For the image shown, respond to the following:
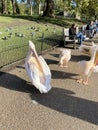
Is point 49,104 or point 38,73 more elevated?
point 38,73

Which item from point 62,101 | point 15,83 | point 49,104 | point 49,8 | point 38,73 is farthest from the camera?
point 49,8

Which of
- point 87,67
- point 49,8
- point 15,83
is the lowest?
point 49,8

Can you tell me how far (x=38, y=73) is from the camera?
7.23m

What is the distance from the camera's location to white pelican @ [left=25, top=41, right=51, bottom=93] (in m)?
7.05

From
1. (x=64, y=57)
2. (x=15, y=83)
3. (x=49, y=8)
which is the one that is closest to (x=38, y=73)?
(x=15, y=83)

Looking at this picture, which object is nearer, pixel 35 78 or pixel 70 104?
pixel 70 104

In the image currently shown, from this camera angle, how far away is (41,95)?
712 cm

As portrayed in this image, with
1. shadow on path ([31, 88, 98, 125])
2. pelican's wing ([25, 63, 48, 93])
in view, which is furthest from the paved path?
pelican's wing ([25, 63, 48, 93])

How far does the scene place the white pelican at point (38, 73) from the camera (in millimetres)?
7046

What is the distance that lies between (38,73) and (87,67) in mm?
1560

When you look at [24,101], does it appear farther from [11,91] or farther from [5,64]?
[5,64]

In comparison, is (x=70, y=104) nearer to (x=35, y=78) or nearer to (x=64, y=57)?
(x=35, y=78)

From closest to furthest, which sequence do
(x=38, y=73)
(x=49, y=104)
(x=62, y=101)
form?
(x=49, y=104) → (x=62, y=101) → (x=38, y=73)

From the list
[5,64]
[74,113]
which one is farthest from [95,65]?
[5,64]
